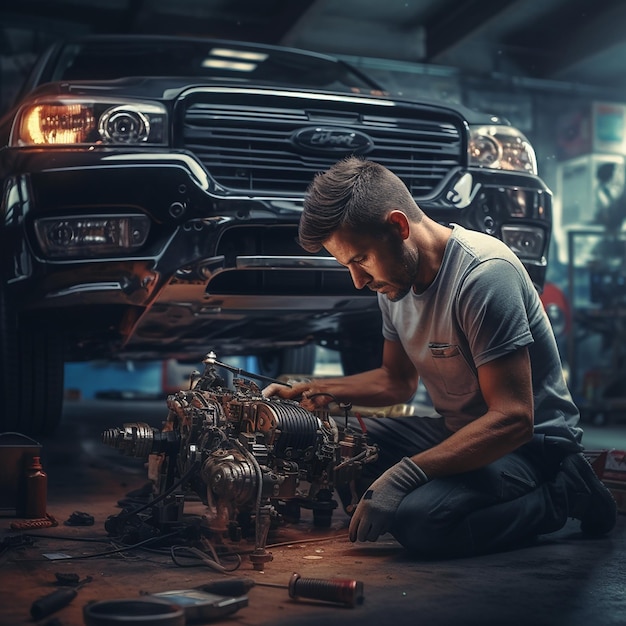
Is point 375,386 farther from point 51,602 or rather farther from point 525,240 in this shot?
point 51,602

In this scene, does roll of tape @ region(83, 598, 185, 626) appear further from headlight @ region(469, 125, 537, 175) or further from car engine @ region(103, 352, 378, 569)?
headlight @ region(469, 125, 537, 175)

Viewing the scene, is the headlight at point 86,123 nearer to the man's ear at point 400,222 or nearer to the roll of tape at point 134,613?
the man's ear at point 400,222

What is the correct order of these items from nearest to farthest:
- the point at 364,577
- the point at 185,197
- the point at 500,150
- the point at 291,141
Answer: the point at 364,577 → the point at 185,197 → the point at 291,141 → the point at 500,150

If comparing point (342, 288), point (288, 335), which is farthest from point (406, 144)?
point (288, 335)

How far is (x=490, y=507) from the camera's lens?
258 centimetres

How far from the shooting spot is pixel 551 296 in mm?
10398

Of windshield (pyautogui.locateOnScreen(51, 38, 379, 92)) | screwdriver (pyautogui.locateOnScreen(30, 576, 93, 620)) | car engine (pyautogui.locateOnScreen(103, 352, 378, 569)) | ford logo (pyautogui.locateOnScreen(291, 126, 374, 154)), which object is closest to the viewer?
screwdriver (pyautogui.locateOnScreen(30, 576, 93, 620))

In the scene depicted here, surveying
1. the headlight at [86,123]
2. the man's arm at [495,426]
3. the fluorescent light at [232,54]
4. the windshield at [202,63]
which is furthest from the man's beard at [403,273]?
the fluorescent light at [232,54]

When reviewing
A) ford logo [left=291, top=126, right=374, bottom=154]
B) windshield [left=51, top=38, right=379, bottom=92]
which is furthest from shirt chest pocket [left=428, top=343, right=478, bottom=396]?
windshield [left=51, top=38, right=379, bottom=92]

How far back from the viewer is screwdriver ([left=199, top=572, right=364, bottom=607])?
6.61 ft

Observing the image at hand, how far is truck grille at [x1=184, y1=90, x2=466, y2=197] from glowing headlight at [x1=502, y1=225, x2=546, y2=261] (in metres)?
0.34

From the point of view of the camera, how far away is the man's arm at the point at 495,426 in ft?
8.07

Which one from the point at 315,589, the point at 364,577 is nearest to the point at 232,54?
the point at 364,577

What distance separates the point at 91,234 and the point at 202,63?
58.3 inches
